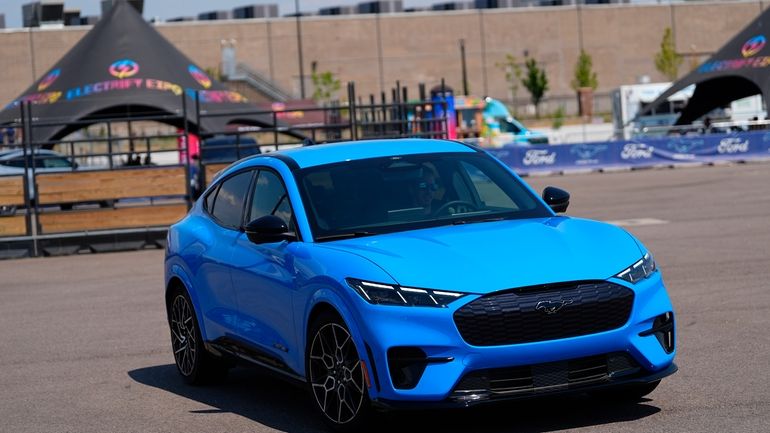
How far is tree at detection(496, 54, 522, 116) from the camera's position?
310ft

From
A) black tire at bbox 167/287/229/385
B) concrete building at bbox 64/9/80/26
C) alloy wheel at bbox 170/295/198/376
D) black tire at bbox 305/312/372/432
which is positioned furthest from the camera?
concrete building at bbox 64/9/80/26

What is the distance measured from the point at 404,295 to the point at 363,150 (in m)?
2.08

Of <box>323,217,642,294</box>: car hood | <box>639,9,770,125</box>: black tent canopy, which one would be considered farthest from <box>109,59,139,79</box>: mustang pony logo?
<box>323,217,642,294</box>: car hood

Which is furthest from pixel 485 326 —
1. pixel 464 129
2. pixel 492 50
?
pixel 492 50

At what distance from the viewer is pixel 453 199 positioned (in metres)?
8.08

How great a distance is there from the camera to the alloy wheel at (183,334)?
30.5 feet

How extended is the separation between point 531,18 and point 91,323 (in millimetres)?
88000

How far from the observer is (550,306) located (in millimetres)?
6547

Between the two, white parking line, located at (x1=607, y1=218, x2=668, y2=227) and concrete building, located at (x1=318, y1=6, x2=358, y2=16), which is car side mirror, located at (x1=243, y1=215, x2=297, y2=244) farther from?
concrete building, located at (x1=318, y1=6, x2=358, y2=16)

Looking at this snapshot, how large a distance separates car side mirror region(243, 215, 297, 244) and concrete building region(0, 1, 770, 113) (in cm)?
8678

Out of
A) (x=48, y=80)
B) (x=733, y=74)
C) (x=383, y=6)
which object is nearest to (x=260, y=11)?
(x=383, y=6)

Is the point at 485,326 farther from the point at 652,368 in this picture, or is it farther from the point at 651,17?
the point at 651,17

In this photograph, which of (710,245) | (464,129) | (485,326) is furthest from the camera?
(464,129)

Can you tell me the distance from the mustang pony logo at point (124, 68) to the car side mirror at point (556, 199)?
26.3m
